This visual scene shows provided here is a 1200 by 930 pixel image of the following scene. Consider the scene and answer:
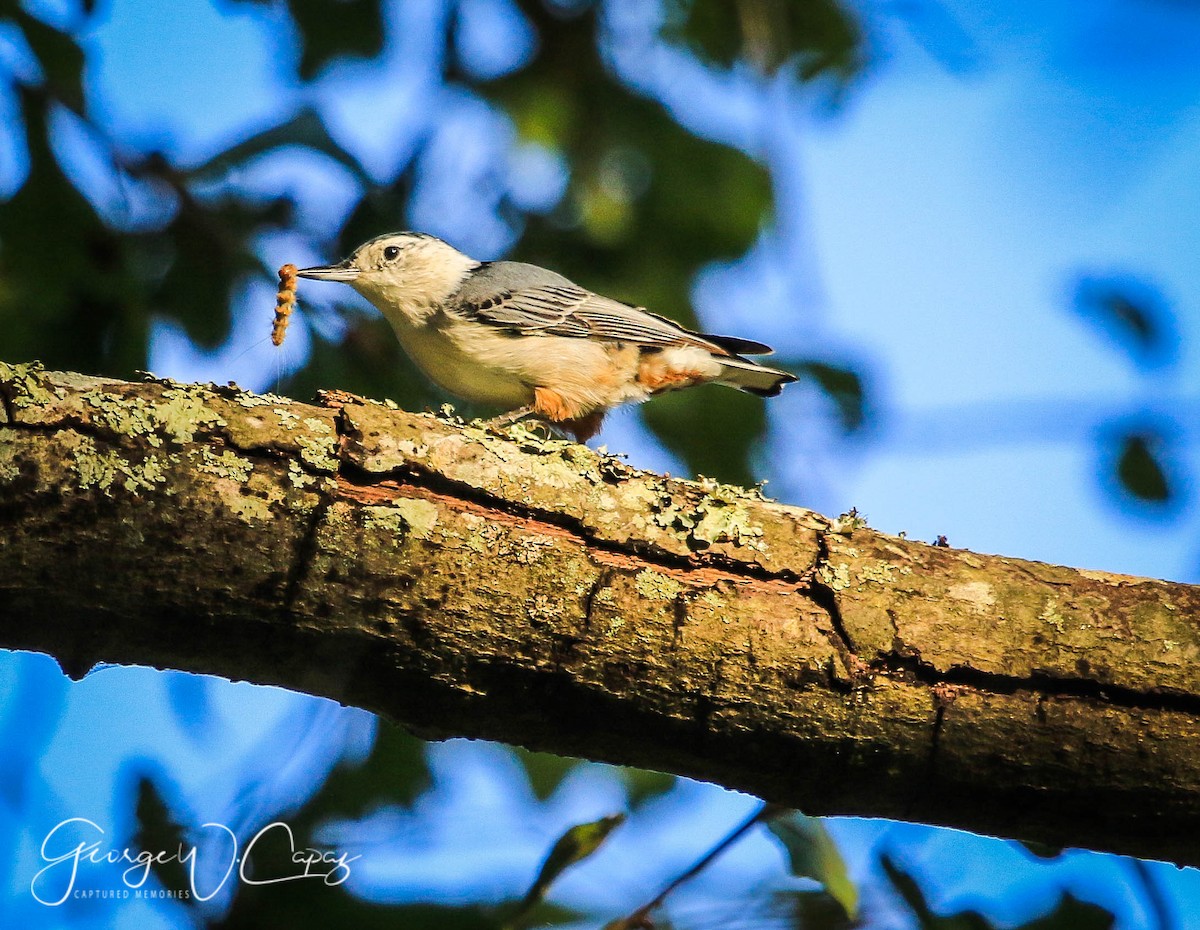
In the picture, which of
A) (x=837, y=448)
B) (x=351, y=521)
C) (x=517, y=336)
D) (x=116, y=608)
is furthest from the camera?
(x=837, y=448)

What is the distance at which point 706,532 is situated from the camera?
2033 millimetres

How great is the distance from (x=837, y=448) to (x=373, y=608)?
2.72 m

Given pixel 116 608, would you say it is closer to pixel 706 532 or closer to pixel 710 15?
pixel 706 532

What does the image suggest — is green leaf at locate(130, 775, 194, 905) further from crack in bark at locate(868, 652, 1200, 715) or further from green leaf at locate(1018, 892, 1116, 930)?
green leaf at locate(1018, 892, 1116, 930)

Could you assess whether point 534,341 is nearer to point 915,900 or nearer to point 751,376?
point 751,376

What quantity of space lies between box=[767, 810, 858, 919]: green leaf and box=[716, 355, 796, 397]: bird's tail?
2.04 metres

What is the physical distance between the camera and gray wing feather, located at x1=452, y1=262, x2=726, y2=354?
3861mm

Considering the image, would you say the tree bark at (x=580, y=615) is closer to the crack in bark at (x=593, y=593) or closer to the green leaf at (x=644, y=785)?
the crack in bark at (x=593, y=593)

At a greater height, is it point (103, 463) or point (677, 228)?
point (677, 228)

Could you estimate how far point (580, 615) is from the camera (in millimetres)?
1878

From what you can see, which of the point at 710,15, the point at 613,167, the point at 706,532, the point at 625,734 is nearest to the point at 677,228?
the point at 613,167

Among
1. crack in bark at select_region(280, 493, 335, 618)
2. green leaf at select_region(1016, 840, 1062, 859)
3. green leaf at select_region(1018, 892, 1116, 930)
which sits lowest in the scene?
green leaf at select_region(1018, 892, 1116, 930)

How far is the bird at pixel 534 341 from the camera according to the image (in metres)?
3.80

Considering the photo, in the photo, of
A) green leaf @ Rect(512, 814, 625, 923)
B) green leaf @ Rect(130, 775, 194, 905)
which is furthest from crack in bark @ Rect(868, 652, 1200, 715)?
green leaf @ Rect(130, 775, 194, 905)
